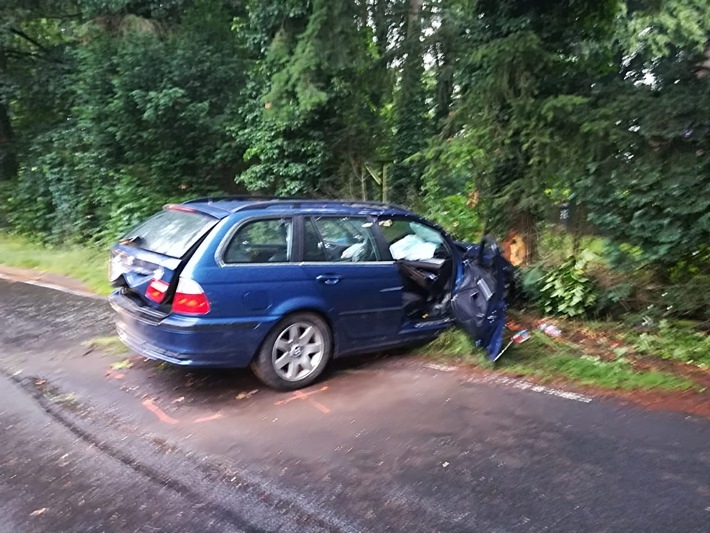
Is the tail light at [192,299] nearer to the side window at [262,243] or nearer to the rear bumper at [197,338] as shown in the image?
the rear bumper at [197,338]

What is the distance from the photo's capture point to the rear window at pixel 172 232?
202 inches

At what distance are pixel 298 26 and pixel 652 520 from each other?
938cm

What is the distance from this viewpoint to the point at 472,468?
13.1 ft

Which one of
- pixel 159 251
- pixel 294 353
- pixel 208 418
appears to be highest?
pixel 159 251

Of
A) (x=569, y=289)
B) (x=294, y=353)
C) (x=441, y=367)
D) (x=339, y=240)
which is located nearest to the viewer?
(x=294, y=353)

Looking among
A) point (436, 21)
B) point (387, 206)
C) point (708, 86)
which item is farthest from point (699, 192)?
point (436, 21)

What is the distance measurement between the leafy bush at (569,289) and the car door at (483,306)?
132 cm

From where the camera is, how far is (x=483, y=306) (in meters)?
5.81

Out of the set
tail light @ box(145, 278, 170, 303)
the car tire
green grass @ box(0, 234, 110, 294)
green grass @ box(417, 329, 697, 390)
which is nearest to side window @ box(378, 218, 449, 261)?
green grass @ box(417, 329, 697, 390)

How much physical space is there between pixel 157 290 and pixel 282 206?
1.32 meters

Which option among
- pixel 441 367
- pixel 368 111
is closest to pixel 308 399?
pixel 441 367

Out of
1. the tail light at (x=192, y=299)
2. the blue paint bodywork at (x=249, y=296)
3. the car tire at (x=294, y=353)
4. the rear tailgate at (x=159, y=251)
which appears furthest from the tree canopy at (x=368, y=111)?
the tail light at (x=192, y=299)

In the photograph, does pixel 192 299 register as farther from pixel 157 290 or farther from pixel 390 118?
pixel 390 118

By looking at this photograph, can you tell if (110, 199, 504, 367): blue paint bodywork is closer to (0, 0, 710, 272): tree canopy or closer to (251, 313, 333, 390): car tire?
(251, 313, 333, 390): car tire
